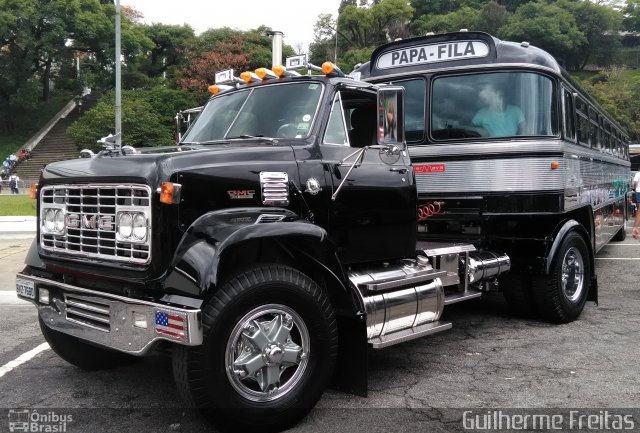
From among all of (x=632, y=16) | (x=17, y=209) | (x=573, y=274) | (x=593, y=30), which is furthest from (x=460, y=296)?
(x=632, y=16)

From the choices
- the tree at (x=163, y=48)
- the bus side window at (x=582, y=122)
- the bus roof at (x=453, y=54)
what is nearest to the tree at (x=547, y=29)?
the tree at (x=163, y=48)

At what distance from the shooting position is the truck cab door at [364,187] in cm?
451

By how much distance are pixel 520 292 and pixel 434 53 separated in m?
2.79

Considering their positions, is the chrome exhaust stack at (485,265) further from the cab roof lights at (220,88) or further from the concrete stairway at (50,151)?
the concrete stairway at (50,151)

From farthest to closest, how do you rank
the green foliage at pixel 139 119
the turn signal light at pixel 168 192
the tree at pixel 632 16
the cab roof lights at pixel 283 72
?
the tree at pixel 632 16
the green foliage at pixel 139 119
the cab roof lights at pixel 283 72
the turn signal light at pixel 168 192

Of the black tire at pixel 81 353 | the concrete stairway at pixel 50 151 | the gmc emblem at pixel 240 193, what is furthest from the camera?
the concrete stairway at pixel 50 151

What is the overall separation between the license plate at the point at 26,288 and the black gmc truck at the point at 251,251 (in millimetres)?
20

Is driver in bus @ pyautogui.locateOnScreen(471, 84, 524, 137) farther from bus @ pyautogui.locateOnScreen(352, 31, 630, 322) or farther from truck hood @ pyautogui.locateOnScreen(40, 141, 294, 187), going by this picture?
truck hood @ pyautogui.locateOnScreen(40, 141, 294, 187)

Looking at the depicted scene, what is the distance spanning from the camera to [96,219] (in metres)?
3.78

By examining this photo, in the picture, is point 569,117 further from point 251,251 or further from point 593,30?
point 593,30

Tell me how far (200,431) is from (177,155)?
1.72 meters

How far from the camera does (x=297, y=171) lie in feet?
13.8

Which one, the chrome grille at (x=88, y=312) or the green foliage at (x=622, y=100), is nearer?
the chrome grille at (x=88, y=312)

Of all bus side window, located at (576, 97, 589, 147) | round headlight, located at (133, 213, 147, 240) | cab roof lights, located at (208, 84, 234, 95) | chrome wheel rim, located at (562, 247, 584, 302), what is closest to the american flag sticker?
round headlight, located at (133, 213, 147, 240)
